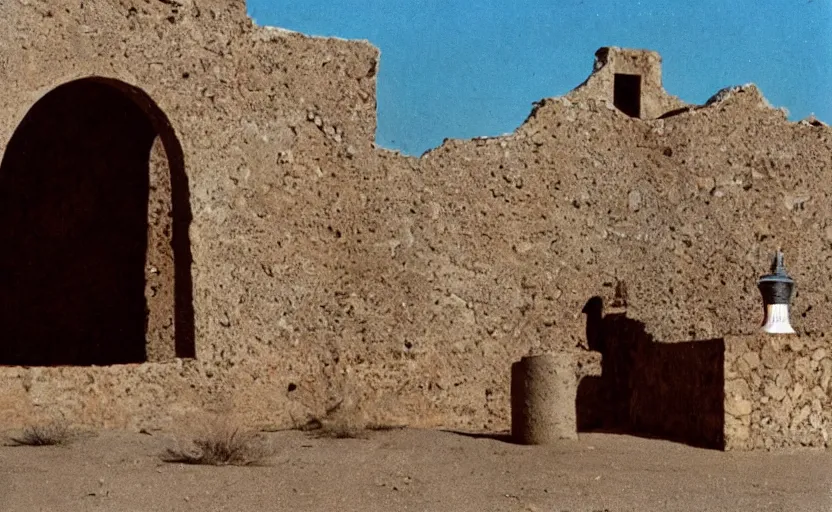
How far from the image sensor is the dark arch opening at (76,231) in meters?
11.7

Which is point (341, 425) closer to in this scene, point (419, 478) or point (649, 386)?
point (419, 478)

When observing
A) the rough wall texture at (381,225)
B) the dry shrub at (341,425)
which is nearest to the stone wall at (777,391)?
→ the rough wall texture at (381,225)

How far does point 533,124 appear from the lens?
11.4m

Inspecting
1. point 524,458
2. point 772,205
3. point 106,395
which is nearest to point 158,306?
point 106,395

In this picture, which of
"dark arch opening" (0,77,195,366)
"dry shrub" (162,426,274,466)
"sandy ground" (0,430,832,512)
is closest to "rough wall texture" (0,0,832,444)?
"dark arch opening" (0,77,195,366)

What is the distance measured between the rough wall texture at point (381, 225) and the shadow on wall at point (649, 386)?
243 mm

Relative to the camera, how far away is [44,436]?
831 cm

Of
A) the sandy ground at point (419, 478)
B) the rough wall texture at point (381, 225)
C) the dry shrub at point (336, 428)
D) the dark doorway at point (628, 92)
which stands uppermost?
the dark doorway at point (628, 92)

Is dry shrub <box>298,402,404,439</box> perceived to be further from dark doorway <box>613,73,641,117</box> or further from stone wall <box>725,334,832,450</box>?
dark doorway <box>613,73,641,117</box>

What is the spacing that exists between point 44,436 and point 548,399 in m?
3.43

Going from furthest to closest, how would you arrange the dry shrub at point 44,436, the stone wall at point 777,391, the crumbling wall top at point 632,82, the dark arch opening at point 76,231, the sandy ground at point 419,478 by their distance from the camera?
1. the crumbling wall top at point 632,82
2. the dark arch opening at point 76,231
3. the stone wall at point 777,391
4. the dry shrub at point 44,436
5. the sandy ground at point 419,478

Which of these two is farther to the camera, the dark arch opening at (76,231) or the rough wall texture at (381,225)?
the dark arch opening at (76,231)

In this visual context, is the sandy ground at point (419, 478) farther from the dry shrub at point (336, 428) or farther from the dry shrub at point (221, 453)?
the dry shrub at point (336, 428)

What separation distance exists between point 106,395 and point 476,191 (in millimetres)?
3643
